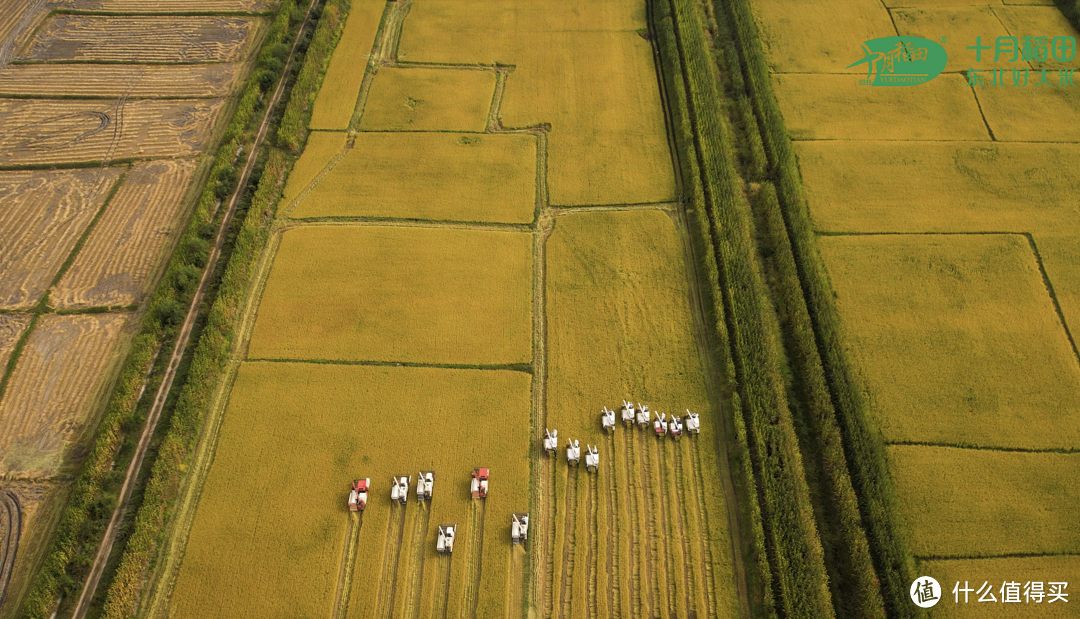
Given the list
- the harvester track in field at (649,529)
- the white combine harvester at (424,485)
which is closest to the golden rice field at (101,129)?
the white combine harvester at (424,485)

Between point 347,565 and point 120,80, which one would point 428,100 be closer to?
point 120,80

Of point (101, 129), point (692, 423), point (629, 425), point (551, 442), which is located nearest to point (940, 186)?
point (692, 423)

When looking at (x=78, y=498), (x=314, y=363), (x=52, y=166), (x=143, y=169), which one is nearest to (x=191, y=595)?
(x=78, y=498)

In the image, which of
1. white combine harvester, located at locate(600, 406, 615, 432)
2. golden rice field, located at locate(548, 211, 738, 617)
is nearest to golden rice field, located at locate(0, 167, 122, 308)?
golden rice field, located at locate(548, 211, 738, 617)

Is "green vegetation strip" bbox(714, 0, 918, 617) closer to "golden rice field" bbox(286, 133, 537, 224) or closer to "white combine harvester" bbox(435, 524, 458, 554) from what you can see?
"golden rice field" bbox(286, 133, 537, 224)

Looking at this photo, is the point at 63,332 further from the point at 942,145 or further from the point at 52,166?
the point at 942,145
